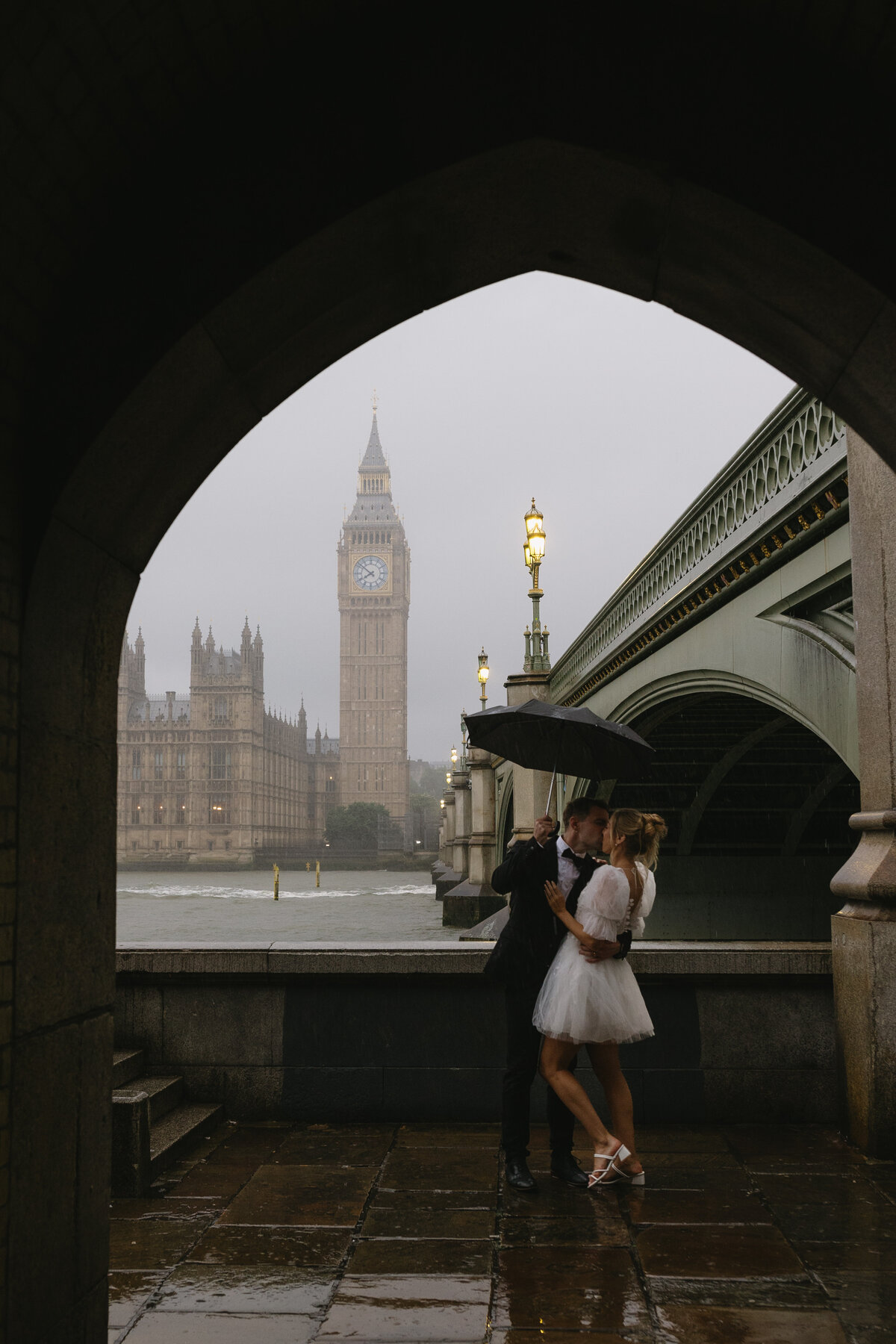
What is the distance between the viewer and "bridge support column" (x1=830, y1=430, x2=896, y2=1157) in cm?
523

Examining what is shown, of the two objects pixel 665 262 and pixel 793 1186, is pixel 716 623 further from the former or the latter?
pixel 665 262

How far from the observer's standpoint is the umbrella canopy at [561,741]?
5285 millimetres

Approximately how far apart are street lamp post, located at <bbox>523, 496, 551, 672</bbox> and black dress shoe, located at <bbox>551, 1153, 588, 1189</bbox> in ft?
38.2

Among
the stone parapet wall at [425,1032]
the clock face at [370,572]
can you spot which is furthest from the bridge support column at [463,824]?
the clock face at [370,572]

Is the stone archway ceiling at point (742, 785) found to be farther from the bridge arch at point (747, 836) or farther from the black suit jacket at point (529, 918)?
the black suit jacket at point (529, 918)

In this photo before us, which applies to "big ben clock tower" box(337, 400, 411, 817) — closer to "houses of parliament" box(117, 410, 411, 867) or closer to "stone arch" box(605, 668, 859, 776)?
"houses of parliament" box(117, 410, 411, 867)

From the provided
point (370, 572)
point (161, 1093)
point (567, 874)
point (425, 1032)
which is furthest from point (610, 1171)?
point (370, 572)

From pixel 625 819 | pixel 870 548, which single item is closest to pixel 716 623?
pixel 870 548

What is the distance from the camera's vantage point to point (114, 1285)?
Result: 3.69 meters

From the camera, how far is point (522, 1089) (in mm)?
4691

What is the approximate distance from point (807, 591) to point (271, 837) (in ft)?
350

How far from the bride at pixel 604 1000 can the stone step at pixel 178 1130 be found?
164 centimetres

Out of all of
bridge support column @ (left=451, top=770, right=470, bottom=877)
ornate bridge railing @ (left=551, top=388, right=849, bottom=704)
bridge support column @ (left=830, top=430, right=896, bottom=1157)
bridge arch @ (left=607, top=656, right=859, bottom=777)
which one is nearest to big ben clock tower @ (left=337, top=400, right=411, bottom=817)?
bridge support column @ (left=451, top=770, right=470, bottom=877)

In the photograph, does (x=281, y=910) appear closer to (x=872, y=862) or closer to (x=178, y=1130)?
(x=178, y=1130)
